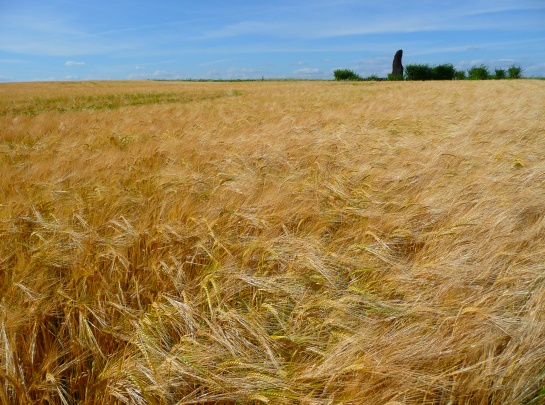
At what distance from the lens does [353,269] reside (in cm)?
144

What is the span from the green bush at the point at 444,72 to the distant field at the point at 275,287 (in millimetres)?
41211

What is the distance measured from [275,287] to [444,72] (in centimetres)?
4332

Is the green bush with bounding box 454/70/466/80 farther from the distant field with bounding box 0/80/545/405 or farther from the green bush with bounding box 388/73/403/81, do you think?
the distant field with bounding box 0/80/545/405

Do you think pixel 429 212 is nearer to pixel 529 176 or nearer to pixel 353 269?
pixel 353 269

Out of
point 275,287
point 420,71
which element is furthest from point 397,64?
point 275,287

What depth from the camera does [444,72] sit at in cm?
3866

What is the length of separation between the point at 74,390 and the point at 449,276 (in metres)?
1.19

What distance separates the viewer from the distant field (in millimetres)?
965

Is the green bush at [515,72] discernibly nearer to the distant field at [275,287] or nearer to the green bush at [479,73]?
the green bush at [479,73]

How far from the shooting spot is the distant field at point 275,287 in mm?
965

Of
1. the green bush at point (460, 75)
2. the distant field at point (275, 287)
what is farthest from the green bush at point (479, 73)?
the distant field at point (275, 287)

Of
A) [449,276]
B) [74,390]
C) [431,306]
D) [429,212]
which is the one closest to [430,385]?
[431,306]

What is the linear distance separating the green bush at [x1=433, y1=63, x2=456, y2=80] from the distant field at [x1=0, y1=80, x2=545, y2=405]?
135 ft

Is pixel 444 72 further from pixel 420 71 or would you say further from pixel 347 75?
pixel 347 75
